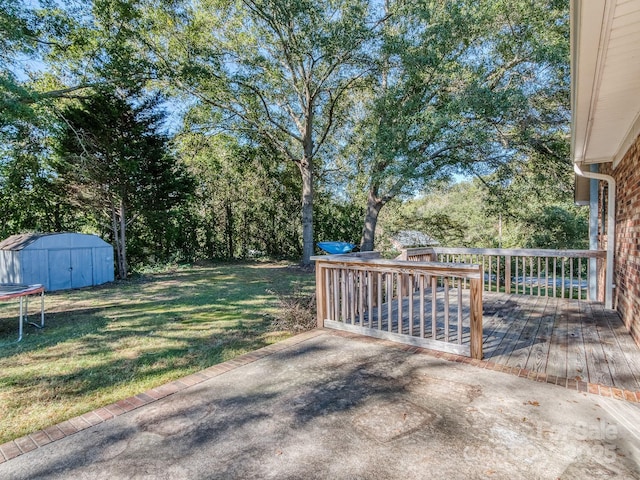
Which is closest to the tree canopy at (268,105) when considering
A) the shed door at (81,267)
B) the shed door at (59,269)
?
the shed door at (81,267)

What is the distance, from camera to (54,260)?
884 cm

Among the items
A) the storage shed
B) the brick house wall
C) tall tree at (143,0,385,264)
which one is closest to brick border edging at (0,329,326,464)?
the brick house wall

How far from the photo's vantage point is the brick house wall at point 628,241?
3645 millimetres

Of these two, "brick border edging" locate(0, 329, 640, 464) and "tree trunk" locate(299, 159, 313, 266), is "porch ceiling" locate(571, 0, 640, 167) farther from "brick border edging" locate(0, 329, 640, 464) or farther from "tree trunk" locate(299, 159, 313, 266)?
"tree trunk" locate(299, 159, 313, 266)

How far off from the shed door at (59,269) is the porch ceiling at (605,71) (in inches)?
435

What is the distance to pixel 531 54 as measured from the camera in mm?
7910

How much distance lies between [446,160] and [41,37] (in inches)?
448

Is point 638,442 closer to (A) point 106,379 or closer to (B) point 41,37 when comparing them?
(A) point 106,379

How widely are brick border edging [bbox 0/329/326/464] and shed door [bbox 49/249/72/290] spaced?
26.6 feet

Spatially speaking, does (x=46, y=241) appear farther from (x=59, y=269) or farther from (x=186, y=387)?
(x=186, y=387)

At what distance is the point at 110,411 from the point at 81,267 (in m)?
8.69

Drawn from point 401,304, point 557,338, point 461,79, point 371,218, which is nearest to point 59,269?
point 401,304

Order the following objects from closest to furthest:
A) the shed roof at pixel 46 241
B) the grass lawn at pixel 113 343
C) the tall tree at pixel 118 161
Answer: the grass lawn at pixel 113 343 → the shed roof at pixel 46 241 → the tall tree at pixel 118 161

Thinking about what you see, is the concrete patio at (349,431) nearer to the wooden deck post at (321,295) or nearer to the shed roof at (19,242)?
the wooden deck post at (321,295)
